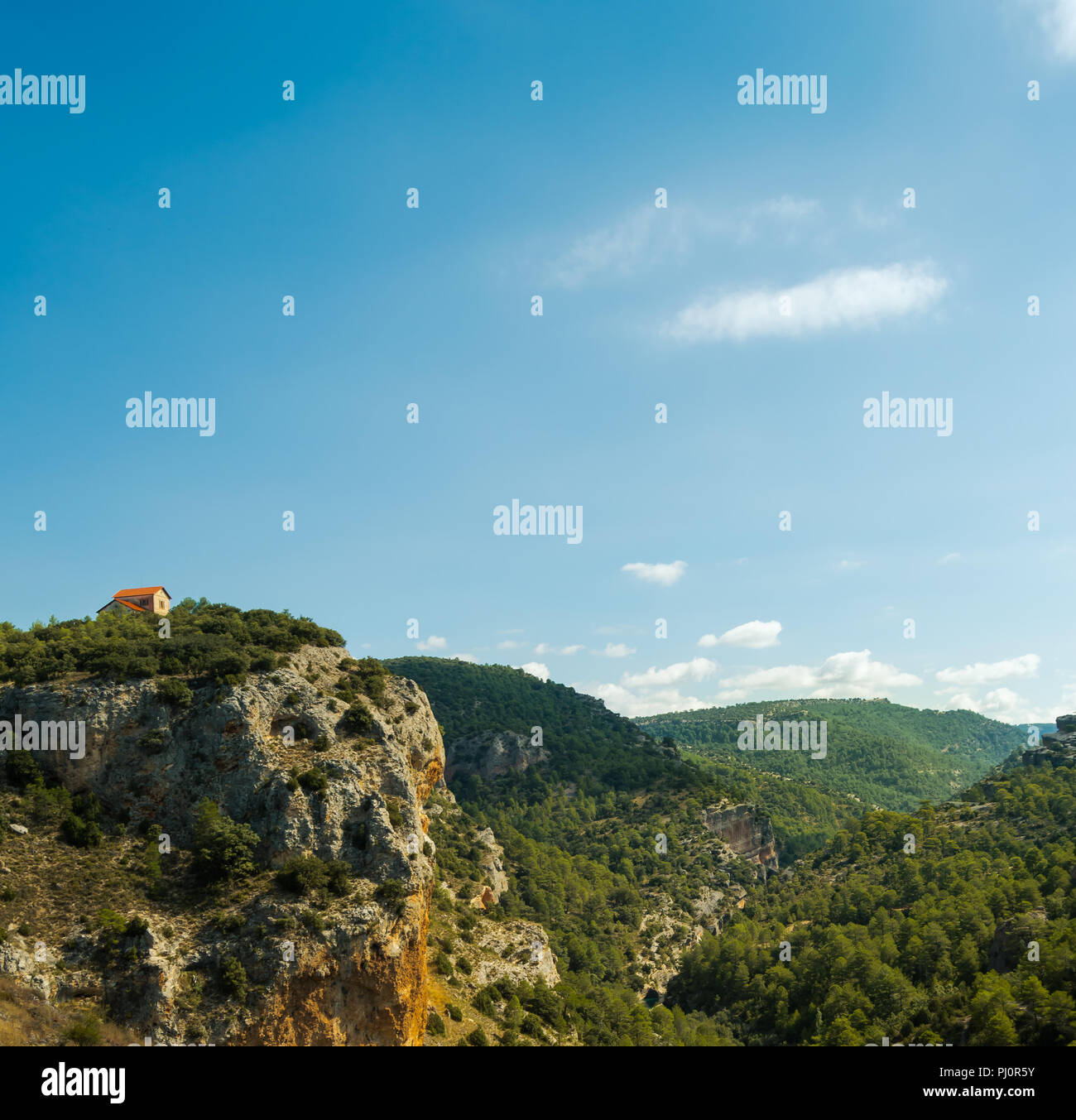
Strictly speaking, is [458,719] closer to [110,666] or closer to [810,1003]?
[810,1003]

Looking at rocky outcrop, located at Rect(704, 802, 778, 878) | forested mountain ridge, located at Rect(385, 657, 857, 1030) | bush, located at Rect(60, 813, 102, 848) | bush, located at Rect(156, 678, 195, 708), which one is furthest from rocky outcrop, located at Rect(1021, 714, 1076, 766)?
bush, located at Rect(60, 813, 102, 848)

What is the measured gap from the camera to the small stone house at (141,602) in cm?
7188

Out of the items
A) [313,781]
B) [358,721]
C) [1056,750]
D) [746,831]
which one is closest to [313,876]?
[313,781]

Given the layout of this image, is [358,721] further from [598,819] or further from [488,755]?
[488,755]

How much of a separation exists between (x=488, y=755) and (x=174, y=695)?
345 ft

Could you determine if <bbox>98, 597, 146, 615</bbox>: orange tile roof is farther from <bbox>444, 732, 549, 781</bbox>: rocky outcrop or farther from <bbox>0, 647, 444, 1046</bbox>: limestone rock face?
<bbox>444, 732, 549, 781</bbox>: rocky outcrop

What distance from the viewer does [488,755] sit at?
14450 cm

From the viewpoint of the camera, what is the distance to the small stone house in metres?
71.9

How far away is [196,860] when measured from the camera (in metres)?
40.0

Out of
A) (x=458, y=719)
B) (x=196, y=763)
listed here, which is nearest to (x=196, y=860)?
(x=196, y=763)

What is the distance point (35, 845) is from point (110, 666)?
1142 centimetres

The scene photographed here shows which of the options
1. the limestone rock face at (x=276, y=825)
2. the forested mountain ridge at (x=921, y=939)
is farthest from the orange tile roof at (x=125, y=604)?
the forested mountain ridge at (x=921, y=939)

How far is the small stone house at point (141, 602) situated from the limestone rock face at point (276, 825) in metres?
28.7
